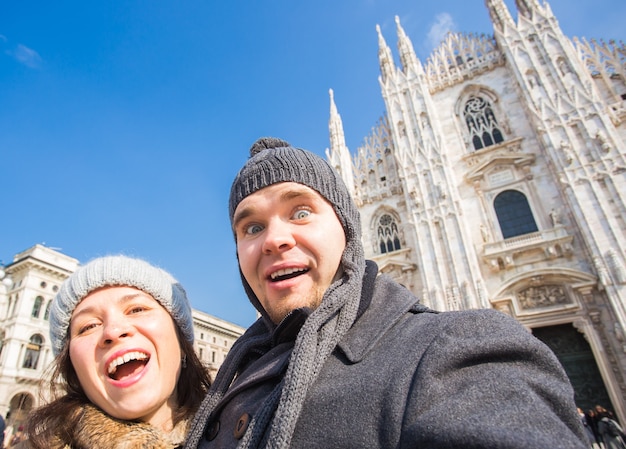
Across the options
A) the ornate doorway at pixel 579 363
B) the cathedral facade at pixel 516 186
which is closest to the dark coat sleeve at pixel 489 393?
the cathedral facade at pixel 516 186

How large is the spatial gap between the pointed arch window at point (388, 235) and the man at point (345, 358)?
12.2m

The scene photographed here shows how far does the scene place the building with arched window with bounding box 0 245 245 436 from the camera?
17250mm

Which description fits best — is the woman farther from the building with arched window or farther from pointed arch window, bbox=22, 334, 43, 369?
pointed arch window, bbox=22, 334, 43, 369

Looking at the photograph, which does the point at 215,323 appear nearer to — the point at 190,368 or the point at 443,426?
the point at 190,368

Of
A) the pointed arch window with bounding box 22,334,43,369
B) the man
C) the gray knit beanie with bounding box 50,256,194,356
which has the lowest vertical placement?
the man

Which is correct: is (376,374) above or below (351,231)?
below

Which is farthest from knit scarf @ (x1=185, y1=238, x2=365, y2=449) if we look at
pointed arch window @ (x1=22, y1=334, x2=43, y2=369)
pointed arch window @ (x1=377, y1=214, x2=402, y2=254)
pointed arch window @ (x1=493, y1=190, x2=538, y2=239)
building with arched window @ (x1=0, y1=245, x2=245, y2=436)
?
pointed arch window @ (x1=22, y1=334, x2=43, y2=369)

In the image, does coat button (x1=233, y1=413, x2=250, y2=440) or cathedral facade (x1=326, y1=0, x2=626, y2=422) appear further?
cathedral facade (x1=326, y1=0, x2=626, y2=422)

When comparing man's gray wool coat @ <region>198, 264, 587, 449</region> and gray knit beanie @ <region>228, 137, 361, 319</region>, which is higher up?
gray knit beanie @ <region>228, 137, 361, 319</region>

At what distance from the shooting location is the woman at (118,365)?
1698 millimetres

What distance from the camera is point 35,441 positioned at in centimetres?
168

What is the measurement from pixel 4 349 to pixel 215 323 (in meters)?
12.8

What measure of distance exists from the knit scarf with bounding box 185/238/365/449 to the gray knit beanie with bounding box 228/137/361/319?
0.51 feet

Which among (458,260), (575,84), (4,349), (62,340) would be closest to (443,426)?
(62,340)
